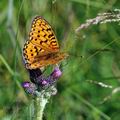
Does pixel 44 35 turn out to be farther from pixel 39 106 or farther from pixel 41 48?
pixel 39 106

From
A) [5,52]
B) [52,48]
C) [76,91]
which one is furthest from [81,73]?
[52,48]

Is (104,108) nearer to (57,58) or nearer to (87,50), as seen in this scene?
(87,50)

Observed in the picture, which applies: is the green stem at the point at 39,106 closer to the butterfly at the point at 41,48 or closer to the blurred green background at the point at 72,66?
the butterfly at the point at 41,48

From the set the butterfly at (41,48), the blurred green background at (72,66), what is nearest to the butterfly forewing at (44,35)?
the butterfly at (41,48)

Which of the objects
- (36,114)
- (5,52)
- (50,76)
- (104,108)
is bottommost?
(104,108)

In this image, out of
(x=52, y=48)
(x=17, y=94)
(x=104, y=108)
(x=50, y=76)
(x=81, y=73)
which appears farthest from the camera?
(x=81, y=73)

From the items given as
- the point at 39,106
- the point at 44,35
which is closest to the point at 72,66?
the point at 44,35
